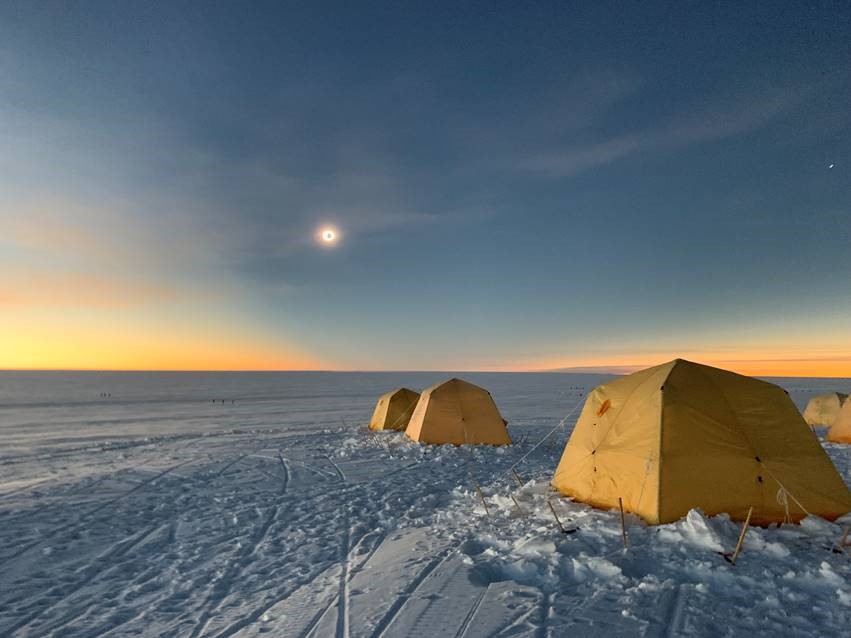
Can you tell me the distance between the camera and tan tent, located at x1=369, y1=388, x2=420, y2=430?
25.2 metres

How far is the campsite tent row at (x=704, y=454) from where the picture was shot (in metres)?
8.44

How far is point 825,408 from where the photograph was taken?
97.8ft

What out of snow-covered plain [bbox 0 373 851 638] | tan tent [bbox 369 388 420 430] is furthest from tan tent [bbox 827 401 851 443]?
tan tent [bbox 369 388 420 430]

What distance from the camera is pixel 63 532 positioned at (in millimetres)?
10305

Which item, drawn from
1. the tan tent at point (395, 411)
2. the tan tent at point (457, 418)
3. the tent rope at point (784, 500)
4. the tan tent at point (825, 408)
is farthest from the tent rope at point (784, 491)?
the tan tent at point (825, 408)

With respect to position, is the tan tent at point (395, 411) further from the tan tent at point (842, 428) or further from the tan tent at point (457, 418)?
the tan tent at point (842, 428)

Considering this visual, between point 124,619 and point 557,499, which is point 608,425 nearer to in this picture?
point 557,499

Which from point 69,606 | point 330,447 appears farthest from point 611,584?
point 330,447

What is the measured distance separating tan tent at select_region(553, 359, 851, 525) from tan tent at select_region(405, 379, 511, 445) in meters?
10.3

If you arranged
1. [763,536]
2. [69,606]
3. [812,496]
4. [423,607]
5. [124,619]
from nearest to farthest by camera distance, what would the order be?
[423,607]
[124,619]
[69,606]
[763,536]
[812,496]

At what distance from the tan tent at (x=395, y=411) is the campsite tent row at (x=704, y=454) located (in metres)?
15.2

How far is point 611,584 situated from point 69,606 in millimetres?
8011

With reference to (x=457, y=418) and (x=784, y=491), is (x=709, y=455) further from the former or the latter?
(x=457, y=418)

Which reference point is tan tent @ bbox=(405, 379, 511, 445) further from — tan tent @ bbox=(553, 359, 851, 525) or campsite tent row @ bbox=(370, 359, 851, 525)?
tan tent @ bbox=(553, 359, 851, 525)
